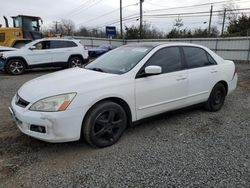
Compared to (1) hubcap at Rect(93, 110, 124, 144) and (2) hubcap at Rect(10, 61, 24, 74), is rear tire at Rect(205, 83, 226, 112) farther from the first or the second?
(2) hubcap at Rect(10, 61, 24, 74)

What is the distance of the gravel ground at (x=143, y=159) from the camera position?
2.70 m

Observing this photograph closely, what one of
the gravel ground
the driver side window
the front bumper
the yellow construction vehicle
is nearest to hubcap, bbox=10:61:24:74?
the driver side window

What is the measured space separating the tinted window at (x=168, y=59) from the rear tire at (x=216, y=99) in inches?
47.7

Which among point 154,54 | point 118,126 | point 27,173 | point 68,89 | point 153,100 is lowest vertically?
point 27,173

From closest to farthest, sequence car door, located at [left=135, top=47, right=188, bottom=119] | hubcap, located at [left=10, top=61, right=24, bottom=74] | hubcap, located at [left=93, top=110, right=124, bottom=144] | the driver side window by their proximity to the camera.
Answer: hubcap, located at [left=93, top=110, right=124, bottom=144] → car door, located at [left=135, top=47, right=188, bottom=119] → hubcap, located at [left=10, top=61, right=24, bottom=74] → the driver side window

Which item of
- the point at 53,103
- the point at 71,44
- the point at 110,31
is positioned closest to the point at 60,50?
the point at 71,44

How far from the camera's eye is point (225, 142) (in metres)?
3.67

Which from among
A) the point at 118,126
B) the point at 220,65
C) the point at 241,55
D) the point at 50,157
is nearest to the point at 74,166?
the point at 50,157

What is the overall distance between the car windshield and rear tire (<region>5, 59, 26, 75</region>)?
25.5 ft

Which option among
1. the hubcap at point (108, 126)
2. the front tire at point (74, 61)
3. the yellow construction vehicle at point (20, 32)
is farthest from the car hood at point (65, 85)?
the yellow construction vehicle at point (20, 32)

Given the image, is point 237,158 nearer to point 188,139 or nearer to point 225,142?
point 225,142

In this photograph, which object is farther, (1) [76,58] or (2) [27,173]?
(1) [76,58]

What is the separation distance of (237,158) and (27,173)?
108 inches

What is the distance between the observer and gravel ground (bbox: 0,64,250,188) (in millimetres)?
2703
